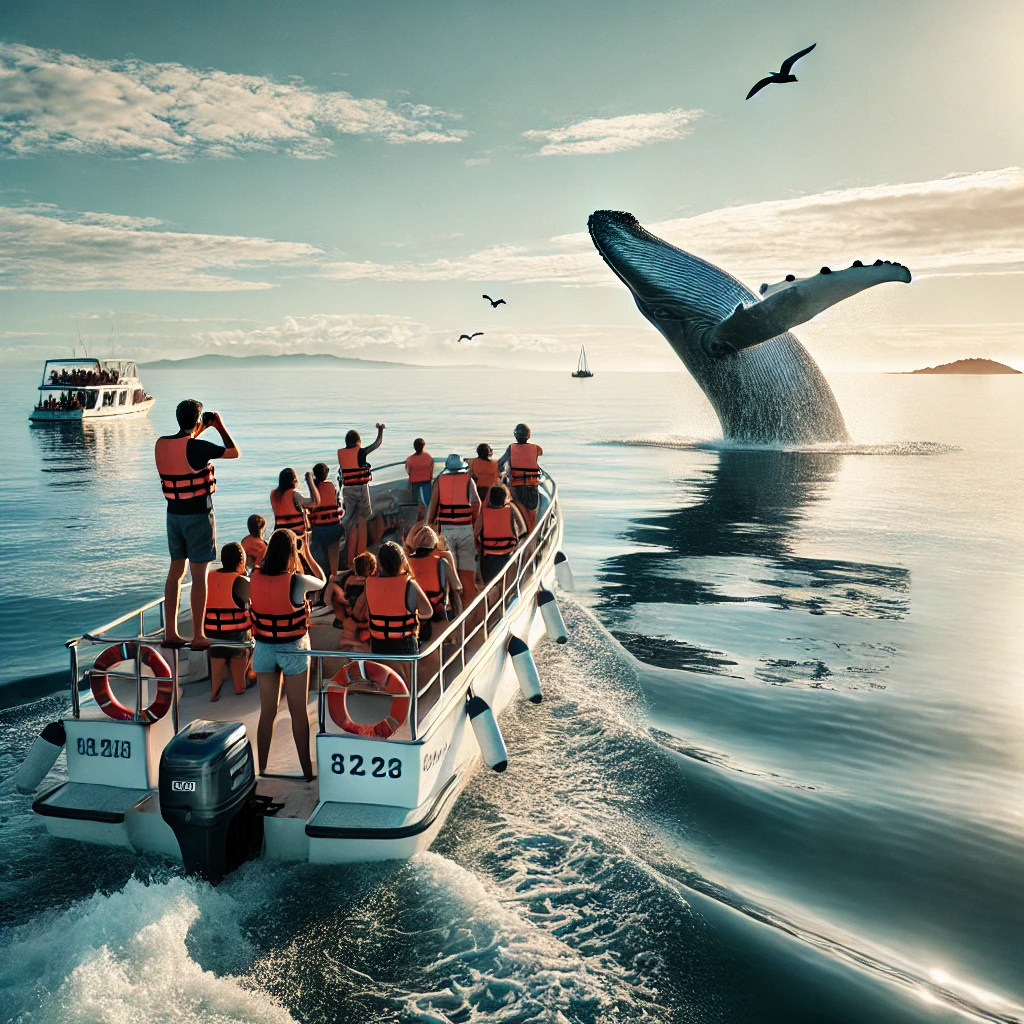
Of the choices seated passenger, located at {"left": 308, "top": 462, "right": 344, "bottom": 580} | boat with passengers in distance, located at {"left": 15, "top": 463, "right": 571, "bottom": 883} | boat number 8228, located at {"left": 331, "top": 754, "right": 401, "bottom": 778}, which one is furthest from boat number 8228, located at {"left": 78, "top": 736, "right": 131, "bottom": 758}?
seated passenger, located at {"left": 308, "top": 462, "right": 344, "bottom": 580}

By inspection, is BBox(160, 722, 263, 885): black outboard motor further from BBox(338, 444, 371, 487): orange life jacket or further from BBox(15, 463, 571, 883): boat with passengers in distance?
BBox(338, 444, 371, 487): orange life jacket

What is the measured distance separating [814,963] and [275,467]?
→ 125 feet

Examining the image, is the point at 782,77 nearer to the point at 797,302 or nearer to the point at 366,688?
the point at 797,302

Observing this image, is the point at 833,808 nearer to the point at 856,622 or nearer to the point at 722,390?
the point at 856,622

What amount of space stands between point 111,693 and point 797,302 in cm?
2093

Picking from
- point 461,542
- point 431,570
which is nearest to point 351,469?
point 461,542

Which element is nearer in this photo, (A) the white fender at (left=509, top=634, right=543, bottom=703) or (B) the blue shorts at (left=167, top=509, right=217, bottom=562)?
(B) the blue shorts at (left=167, top=509, right=217, bottom=562)

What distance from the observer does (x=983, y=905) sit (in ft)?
23.5

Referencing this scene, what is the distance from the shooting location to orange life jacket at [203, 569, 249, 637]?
26.4 feet

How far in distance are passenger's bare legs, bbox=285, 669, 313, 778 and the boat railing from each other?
17 cm

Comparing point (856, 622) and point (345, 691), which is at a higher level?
point (345, 691)

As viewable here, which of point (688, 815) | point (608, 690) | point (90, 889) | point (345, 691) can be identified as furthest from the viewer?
point (608, 690)

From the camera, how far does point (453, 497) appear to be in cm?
1145

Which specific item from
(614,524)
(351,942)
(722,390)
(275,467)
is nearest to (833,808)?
(351,942)
